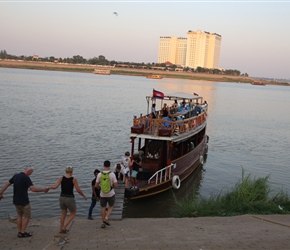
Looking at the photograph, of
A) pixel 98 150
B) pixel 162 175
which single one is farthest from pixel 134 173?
pixel 98 150

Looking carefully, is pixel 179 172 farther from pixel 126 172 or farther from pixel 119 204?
pixel 119 204

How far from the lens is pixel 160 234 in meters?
9.95

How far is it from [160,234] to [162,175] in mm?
7403

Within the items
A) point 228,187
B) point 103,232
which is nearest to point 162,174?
point 228,187

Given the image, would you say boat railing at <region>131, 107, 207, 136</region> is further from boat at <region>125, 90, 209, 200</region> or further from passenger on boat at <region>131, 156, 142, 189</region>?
passenger on boat at <region>131, 156, 142, 189</region>

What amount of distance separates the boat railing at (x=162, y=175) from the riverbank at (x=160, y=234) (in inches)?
180

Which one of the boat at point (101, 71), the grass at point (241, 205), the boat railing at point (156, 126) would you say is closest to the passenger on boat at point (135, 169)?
the boat railing at point (156, 126)

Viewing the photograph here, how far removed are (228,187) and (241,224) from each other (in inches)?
348

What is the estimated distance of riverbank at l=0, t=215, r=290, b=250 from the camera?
898 centimetres

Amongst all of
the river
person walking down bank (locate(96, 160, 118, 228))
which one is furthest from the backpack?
the river

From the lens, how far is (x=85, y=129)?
35.8 meters

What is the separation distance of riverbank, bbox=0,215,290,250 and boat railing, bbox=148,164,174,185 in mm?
4574

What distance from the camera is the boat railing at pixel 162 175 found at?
16.6m

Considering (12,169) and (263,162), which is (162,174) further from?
(263,162)
